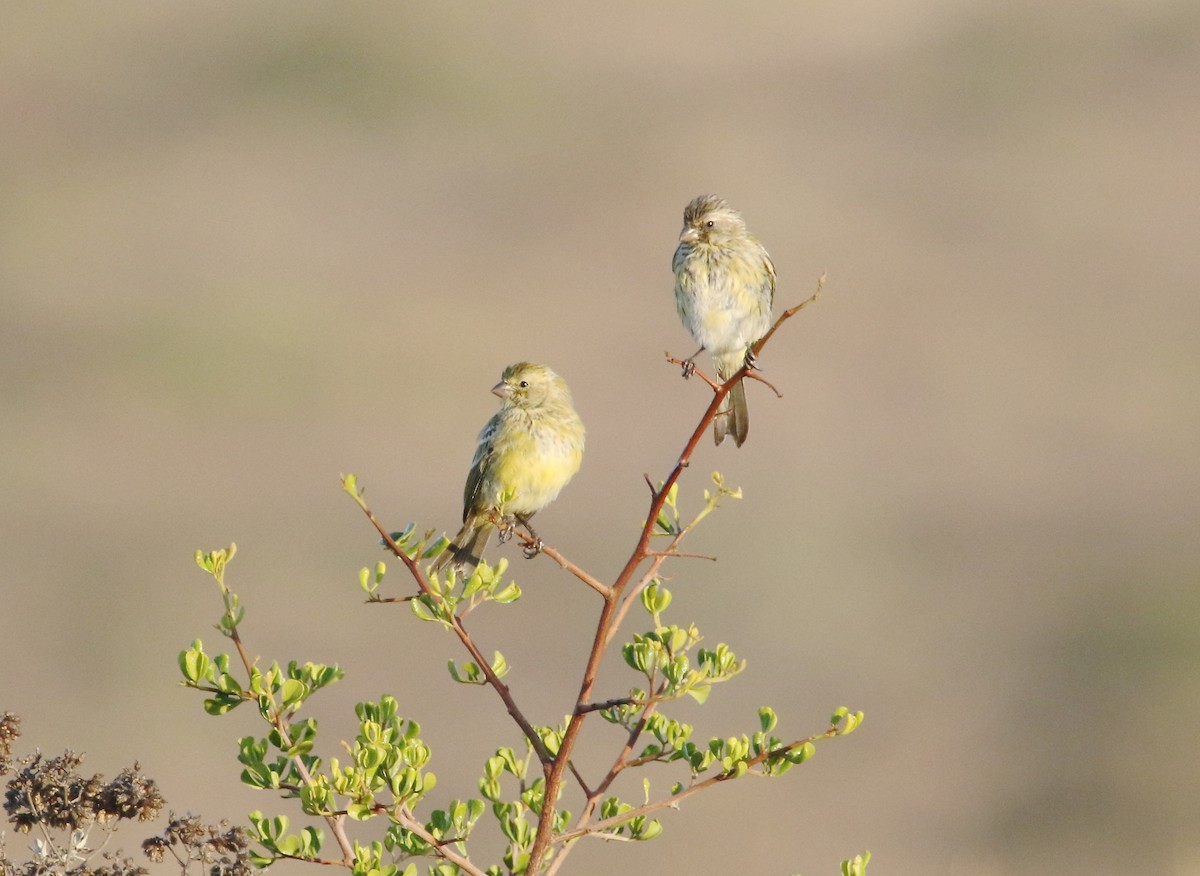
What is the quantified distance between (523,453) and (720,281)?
4.51 feet

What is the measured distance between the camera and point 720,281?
6.54 meters

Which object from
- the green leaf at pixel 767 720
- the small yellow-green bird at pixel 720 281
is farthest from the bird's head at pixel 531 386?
the green leaf at pixel 767 720

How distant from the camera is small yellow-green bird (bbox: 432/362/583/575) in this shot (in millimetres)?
5598

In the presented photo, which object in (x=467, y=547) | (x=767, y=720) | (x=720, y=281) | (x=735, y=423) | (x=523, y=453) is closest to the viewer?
(x=767, y=720)

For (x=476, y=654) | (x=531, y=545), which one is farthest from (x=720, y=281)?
(x=476, y=654)

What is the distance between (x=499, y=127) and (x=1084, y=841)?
24407 mm

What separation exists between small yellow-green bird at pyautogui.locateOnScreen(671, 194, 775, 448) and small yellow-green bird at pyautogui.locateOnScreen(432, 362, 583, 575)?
3.09 feet

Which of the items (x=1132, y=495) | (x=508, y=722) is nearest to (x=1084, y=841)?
(x=508, y=722)

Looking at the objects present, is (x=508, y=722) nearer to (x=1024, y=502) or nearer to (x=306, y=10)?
(x=1024, y=502)

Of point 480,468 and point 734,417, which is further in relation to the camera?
point 480,468

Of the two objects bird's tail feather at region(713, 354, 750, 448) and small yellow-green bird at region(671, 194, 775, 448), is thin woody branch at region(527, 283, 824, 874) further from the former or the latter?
small yellow-green bird at region(671, 194, 775, 448)

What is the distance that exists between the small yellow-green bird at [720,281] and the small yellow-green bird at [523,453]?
943mm

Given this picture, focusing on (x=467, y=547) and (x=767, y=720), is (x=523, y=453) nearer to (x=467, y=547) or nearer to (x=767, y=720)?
(x=467, y=547)

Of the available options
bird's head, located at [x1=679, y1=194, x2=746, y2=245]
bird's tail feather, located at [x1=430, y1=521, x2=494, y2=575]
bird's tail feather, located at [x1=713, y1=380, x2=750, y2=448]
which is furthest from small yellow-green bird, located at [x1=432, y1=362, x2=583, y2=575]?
bird's head, located at [x1=679, y1=194, x2=746, y2=245]
